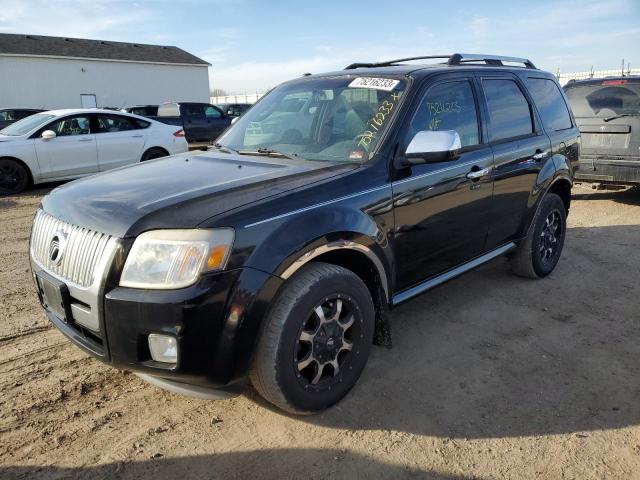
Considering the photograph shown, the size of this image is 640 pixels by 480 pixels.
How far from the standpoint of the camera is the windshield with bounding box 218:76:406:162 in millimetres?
3213

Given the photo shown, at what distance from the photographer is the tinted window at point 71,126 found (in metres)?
9.53

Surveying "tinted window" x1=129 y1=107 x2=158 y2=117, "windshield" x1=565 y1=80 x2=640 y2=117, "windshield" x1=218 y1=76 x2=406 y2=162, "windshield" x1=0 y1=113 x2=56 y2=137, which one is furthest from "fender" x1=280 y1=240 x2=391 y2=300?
"tinted window" x1=129 y1=107 x2=158 y2=117

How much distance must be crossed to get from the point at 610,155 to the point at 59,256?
7.63 meters

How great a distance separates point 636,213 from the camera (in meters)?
7.48

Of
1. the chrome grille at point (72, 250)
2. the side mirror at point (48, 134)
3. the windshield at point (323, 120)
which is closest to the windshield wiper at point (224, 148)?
the windshield at point (323, 120)

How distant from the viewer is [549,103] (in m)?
4.80

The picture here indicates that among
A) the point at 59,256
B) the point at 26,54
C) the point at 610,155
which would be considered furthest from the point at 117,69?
the point at 59,256

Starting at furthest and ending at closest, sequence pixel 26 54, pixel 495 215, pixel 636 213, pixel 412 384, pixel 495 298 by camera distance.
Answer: pixel 26 54
pixel 636 213
pixel 495 298
pixel 495 215
pixel 412 384

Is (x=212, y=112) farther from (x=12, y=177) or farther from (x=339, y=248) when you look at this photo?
(x=339, y=248)

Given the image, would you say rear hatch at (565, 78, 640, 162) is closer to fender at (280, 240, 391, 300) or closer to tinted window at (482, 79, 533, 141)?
tinted window at (482, 79, 533, 141)

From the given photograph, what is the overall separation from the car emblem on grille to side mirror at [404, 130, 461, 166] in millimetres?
1988

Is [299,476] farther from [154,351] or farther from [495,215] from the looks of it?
[495,215]

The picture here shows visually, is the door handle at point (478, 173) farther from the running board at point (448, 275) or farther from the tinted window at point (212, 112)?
the tinted window at point (212, 112)

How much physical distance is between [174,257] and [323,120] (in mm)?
1695
